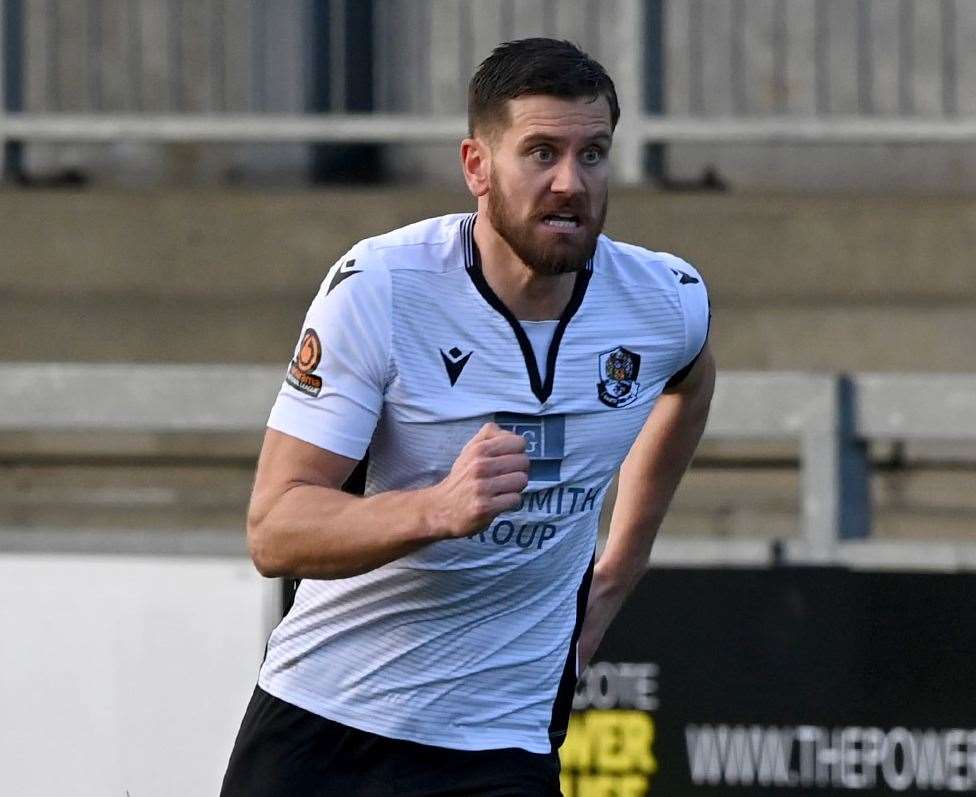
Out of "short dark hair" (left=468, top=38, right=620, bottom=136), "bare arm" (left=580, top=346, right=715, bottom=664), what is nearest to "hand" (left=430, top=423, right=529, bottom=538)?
"short dark hair" (left=468, top=38, right=620, bottom=136)

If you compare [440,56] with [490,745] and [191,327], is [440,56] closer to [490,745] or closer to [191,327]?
[191,327]

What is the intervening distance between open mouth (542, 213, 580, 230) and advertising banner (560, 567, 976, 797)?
6.82 feet

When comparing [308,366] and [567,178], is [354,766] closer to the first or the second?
[308,366]

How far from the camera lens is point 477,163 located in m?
3.20

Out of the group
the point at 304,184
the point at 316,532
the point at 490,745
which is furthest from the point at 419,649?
the point at 304,184

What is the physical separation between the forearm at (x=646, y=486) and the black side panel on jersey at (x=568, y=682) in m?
0.26

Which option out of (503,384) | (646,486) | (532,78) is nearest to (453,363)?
(503,384)

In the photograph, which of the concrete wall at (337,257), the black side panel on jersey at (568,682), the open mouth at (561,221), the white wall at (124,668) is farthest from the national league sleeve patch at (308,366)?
the concrete wall at (337,257)

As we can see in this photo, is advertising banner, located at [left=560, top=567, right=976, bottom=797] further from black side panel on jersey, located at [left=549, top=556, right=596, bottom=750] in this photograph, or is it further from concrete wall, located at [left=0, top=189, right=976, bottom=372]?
concrete wall, located at [left=0, top=189, right=976, bottom=372]

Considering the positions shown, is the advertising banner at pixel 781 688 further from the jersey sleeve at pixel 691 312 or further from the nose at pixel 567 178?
the nose at pixel 567 178

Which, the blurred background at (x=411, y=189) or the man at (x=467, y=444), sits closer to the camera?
the man at (x=467, y=444)

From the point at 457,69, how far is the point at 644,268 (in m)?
8.08

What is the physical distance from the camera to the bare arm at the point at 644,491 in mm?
3730

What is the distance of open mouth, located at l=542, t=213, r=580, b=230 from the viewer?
121 inches
